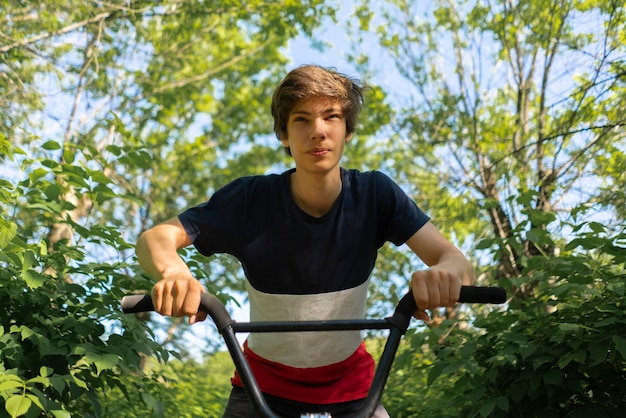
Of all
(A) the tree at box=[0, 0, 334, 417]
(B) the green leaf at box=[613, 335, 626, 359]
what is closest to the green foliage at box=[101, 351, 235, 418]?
(A) the tree at box=[0, 0, 334, 417]

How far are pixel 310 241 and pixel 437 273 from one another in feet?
1.97

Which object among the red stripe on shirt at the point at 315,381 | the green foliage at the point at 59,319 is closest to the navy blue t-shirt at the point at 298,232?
the red stripe on shirt at the point at 315,381

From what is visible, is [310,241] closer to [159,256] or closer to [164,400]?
[159,256]

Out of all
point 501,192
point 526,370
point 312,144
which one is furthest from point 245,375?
point 501,192

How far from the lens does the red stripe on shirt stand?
2156 mm

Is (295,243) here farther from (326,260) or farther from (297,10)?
(297,10)

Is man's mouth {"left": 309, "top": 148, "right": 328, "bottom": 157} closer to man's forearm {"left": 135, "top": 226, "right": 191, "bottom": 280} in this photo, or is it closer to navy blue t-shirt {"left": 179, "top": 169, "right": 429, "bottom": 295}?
navy blue t-shirt {"left": 179, "top": 169, "right": 429, "bottom": 295}

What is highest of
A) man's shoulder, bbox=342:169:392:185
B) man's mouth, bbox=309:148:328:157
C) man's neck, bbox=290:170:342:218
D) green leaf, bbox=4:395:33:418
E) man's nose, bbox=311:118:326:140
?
man's nose, bbox=311:118:326:140

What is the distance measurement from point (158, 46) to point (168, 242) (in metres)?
8.13

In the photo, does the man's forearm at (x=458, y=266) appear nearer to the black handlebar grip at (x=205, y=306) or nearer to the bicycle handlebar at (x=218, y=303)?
the bicycle handlebar at (x=218, y=303)

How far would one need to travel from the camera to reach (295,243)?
2.26 meters

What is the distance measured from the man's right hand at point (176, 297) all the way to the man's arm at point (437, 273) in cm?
52

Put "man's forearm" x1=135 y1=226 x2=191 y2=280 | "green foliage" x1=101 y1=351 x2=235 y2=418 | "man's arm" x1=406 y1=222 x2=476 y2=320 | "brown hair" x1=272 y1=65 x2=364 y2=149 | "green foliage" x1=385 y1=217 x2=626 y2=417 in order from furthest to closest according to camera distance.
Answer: "green foliage" x1=101 y1=351 x2=235 y2=418, "green foliage" x1=385 y1=217 x2=626 y2=417, "brown hair" x1=272 y1=65 x2=364 y2=149, "man's forearm" x1=135 y1=226 x2=191 y2=280, "man's arm" x1=406 y1=222 x2=476 y2=320

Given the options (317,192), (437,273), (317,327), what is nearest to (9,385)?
(317,192)
